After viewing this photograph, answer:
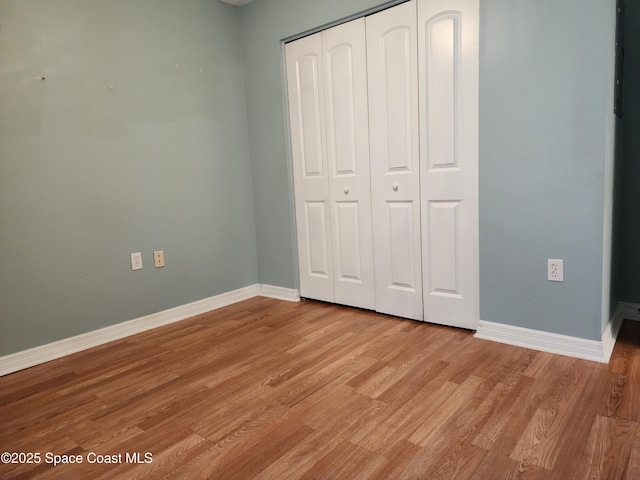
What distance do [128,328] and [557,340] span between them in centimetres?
238

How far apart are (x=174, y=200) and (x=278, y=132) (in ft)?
2.90

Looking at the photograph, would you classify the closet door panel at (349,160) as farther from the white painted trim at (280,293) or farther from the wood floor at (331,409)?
the wood floor at (331,409)

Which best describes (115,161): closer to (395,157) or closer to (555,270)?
(395,157)

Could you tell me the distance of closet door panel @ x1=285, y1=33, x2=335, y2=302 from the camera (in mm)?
2873

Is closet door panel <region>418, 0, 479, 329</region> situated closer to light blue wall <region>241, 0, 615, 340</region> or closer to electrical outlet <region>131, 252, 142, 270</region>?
light blue wall <region>241, 0, 615, 340</region>

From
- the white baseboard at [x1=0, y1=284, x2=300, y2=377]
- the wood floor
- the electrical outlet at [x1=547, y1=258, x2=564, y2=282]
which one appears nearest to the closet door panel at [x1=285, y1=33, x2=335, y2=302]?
the white baseboard at [x1=0, y1=284, x2=300, y2=377]

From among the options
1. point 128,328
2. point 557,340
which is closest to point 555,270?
point 557,340

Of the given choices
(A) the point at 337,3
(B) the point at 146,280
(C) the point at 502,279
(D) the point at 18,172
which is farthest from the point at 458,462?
(A) the point at 337,3

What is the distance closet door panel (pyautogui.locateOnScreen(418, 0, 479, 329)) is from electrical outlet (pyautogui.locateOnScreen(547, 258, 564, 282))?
36 centimetres

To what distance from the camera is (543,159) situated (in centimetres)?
198

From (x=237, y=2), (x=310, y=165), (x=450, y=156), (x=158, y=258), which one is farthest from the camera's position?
(x=237, y=2)

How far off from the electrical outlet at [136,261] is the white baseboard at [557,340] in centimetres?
204

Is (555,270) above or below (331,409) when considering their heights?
above

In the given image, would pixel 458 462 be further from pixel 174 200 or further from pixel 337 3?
pixel 337 3
